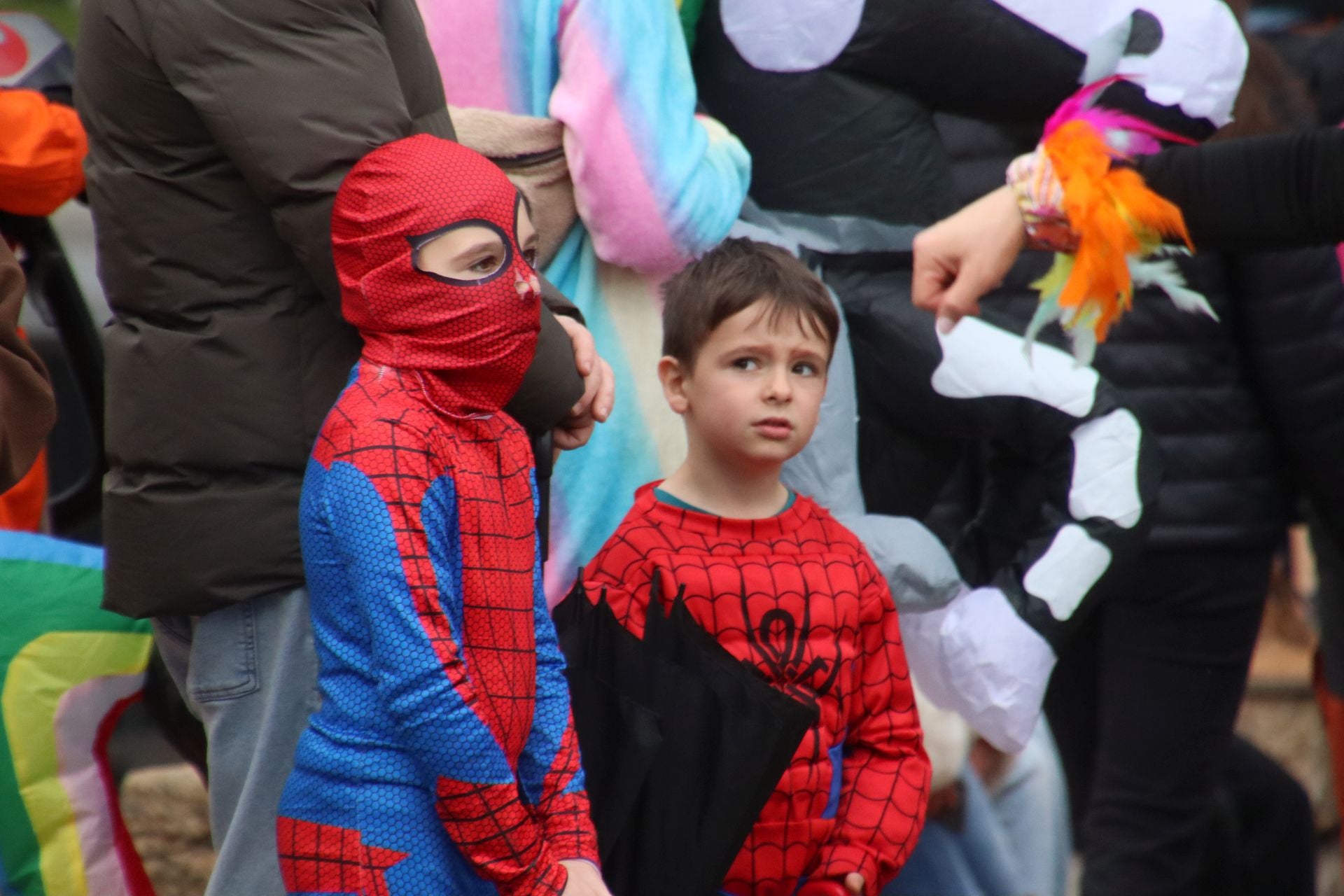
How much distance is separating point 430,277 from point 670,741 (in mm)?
626

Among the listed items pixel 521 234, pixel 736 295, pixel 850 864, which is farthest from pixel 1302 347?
pixel 521 234

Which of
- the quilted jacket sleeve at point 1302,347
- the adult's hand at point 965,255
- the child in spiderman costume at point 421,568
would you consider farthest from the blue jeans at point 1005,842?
the child in spiderman costume at point 421,568

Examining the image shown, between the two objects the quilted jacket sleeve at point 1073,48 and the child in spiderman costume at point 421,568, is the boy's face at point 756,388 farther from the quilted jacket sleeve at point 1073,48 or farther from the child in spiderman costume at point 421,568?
the quilted jacket sleeve at point 1073,48

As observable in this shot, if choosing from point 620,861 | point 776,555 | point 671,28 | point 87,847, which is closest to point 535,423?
point 776,555

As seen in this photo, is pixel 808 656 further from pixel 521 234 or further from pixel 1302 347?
pixel 1302 347

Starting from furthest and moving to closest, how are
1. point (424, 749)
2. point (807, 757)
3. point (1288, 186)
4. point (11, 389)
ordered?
point (1288, 186), point (807, 757), point (11, 389), point (424, 749)

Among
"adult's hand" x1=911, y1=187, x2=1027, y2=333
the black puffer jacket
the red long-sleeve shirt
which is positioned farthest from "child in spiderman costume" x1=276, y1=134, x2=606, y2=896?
the black puffer jacket

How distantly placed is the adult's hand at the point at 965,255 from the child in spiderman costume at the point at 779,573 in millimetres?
174

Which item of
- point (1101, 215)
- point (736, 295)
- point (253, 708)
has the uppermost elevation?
point (1101, 215)

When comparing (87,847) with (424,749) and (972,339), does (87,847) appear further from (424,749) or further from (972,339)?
(972,339)

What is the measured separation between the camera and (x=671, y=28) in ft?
7.56

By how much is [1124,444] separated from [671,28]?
93 cm

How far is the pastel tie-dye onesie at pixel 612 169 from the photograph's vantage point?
222 centimetres

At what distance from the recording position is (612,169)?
2229mm
